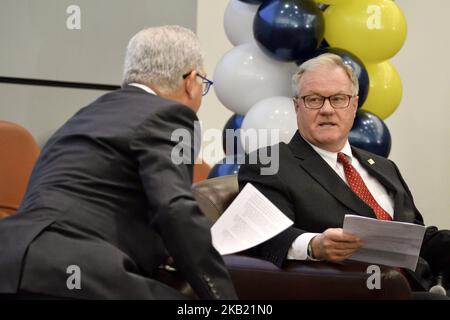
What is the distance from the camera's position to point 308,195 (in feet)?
8.09

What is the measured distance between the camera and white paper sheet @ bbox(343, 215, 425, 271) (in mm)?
2039

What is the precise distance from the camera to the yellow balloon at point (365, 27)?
363 centimetres

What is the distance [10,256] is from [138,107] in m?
0.47

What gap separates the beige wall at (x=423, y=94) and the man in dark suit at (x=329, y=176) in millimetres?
2234

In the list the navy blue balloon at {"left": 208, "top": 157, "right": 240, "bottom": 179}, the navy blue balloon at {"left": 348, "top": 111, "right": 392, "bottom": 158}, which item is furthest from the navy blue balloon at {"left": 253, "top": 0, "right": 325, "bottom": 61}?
the navy blue balloon at {"left": 208, "top": 157, "right": 240, "bottom": 179}

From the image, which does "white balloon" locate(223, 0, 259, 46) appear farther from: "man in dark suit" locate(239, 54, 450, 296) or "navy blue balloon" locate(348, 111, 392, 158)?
"man in dark suit" locate(239, 54, 450, 296)

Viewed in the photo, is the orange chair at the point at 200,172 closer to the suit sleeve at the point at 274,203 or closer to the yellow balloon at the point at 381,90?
the yellow balloon at the point at 381,90

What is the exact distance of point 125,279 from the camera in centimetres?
168

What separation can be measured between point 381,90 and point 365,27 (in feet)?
1.17

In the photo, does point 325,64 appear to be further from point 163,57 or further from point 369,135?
point 369,135

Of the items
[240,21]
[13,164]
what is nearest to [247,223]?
[13,164]

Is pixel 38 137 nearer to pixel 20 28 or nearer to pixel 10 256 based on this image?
pixel 20 28

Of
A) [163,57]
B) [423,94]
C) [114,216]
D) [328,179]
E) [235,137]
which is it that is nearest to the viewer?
[114,216]

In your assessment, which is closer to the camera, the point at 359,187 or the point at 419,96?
the point at 359,187
